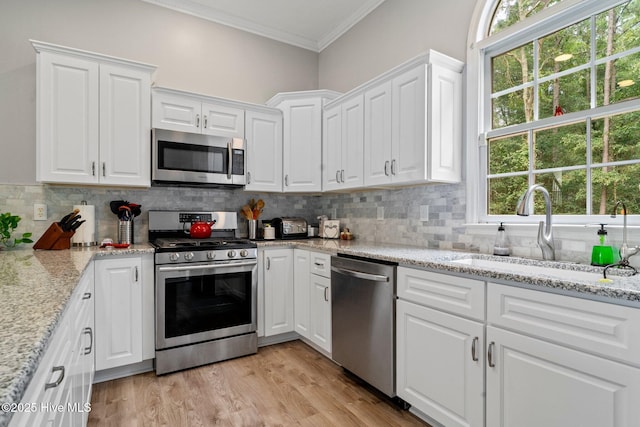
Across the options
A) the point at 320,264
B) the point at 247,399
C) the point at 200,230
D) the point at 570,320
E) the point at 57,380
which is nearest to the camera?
the point at 57,380

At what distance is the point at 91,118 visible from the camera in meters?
2.58

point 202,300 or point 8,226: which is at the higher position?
point 8,226

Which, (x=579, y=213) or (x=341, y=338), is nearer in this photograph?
(x=579, y=213)

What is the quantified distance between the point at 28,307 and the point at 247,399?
1.53 metres

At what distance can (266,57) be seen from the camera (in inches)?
149

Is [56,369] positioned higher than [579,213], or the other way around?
[579,213]

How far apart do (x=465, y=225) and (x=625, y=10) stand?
1408 mm

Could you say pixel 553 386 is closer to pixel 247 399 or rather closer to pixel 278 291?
pixel 247 399

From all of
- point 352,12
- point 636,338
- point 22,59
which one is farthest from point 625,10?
point 22,59

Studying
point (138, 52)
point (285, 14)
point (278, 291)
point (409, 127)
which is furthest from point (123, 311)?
point (285, 14)

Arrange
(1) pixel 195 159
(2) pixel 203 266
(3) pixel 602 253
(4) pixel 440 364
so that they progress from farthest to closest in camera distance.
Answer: (1) pixel 195 159 < (2) pixel 203 266 < (4) pixel 440 364 < (3) pixel 602 253

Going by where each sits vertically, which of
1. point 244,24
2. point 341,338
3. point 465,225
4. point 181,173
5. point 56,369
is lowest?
point 341,338

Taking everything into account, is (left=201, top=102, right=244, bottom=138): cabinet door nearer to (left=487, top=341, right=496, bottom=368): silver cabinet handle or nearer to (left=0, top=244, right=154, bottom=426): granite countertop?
(left=0, top=244, right=154, bottom=426): granite countertop

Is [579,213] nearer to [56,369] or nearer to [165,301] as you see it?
[56,369]
